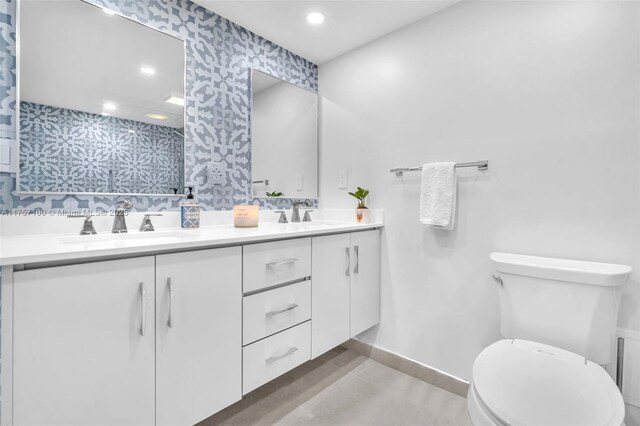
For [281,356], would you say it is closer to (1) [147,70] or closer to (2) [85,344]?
(2) [85,344]

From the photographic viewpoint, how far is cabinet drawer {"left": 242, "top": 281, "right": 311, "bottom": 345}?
1.31 metres

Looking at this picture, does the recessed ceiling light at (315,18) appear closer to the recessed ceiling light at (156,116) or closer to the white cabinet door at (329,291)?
the recessed ceiling light at (156,116)

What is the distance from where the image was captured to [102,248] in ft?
2.97

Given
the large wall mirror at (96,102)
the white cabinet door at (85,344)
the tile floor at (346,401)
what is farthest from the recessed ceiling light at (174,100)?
the tile floor at (346,401)

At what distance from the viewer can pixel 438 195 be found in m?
1.69

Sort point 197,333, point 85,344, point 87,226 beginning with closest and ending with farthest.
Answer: point 85,344 < point 197,333 < point 87,226

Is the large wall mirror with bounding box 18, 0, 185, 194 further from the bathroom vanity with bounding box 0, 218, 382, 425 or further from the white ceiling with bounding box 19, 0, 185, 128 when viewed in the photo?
the bathroom vanity with bounding box 0, 218, 382, 425

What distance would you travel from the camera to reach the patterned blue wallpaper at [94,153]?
4.18ft

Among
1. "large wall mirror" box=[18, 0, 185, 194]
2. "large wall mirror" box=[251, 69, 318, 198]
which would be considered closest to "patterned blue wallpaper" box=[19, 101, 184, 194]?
"large wall mirror" box=[18, 0, 185, 194]

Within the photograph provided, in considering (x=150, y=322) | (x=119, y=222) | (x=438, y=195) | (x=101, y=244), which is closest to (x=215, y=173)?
(x=119, y=222)

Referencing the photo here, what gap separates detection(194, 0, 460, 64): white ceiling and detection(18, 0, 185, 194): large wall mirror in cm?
45

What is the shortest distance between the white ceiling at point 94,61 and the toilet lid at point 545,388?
181cm

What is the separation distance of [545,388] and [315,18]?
206 cm

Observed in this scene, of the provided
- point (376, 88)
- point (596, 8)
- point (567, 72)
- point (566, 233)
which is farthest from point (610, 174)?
point (376, 88)
